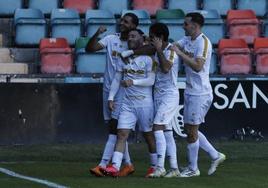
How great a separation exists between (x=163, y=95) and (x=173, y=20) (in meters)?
7.43

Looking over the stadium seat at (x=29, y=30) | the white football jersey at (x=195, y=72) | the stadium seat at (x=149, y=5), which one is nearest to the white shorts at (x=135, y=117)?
the white football jersey at (x=195, y=72)

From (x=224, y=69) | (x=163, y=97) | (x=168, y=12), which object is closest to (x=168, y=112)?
(x=163, y=97)

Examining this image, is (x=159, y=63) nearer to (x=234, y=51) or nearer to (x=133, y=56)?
(x=133, y=56)

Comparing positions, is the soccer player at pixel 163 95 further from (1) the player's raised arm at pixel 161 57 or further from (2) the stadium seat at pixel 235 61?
(2) the stadium seat at pixel 235 61

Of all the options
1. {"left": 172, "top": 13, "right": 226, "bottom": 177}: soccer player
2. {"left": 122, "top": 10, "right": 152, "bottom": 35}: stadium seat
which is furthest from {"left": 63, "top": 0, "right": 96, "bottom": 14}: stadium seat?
{"left": 172, "top": 13, "right": 226, "bottom": 177}: soccer player

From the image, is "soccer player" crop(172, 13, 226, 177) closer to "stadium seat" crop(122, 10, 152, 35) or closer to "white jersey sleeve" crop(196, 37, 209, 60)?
"white jersey sleeve" crop(196, 37, 209, 60)

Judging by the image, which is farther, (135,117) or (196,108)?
(196,108)

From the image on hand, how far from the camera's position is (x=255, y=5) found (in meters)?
19.0

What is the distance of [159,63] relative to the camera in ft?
32.2

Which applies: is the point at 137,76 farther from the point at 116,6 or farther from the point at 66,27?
the point at 116,6

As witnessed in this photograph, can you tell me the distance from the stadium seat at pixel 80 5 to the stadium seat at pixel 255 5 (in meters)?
3.31

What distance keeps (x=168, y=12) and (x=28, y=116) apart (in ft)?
16.7

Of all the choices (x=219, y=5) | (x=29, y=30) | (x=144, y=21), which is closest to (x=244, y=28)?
(x=219, y=5)

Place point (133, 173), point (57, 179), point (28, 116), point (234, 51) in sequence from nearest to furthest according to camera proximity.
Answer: point (57, 179) < point (133, 173) < point (28, 116) < point (234, 51)
